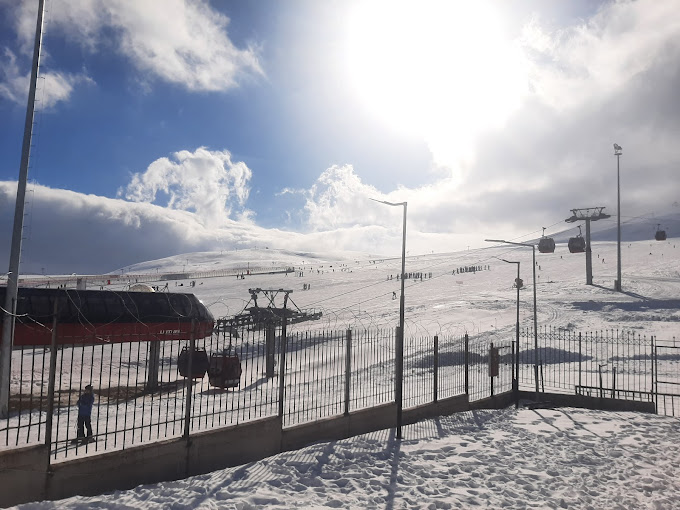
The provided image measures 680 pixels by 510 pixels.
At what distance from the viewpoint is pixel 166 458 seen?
9.36m

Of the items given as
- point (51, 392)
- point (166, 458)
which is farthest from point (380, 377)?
point (51, 392)

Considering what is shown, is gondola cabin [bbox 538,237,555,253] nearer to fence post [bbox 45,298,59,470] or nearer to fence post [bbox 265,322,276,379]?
fence post [bbox 265,322,276,379]

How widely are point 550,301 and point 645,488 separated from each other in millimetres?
43426

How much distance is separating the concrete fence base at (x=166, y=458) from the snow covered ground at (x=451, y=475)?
42 cm

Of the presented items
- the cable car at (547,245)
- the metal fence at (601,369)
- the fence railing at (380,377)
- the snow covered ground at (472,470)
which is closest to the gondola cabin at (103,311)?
the fence railing at (380,377)

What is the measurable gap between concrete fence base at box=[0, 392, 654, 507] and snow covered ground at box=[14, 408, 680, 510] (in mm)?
422

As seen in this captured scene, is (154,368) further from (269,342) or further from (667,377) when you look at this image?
(667,377)

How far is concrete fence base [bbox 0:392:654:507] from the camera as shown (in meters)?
7.64

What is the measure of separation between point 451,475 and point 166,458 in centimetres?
566

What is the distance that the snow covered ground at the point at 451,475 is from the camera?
8617 mm

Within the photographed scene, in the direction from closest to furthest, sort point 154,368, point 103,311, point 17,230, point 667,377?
point 17,230 < point 154,368 < point 667,377 < point 103,311

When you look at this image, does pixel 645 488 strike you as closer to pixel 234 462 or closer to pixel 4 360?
pixel 234 462

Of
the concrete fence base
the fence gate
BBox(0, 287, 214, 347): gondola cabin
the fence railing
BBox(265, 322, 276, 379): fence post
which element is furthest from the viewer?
BBox(0, 287, 214, 347): gondola cabin

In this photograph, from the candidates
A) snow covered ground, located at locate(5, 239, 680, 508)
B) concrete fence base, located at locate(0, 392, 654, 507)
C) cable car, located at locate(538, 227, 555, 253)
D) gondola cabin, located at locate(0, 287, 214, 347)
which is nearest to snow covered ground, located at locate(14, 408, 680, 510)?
snow covered ground, located at locate(5, 239, 680, 508)
